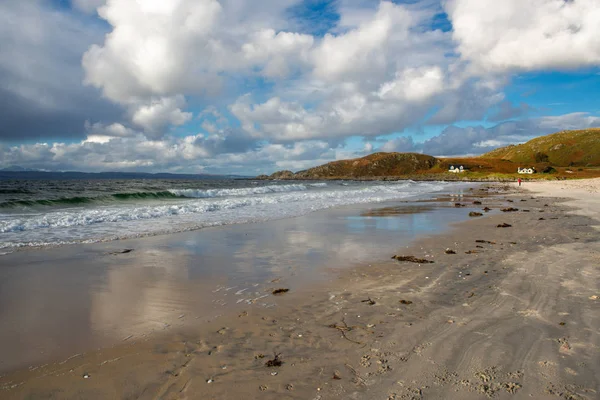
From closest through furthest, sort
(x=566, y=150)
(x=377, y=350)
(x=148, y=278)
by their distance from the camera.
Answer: (x=377, y=350)
(x=148, y=278)
(x=566, y=150)

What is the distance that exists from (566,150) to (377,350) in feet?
→ 712

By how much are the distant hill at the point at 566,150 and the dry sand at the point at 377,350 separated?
578ft

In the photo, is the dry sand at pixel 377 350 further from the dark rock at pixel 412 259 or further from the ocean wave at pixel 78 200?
the ocean wave at pixel 78 200

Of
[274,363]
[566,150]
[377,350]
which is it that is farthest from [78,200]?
[566,150]

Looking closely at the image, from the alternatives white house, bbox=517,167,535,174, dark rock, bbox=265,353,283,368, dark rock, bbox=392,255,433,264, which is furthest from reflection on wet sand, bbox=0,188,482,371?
white house, bbox=517,167,535,174

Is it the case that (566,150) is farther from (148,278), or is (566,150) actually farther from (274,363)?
(274,363)

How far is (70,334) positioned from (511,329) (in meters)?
6.19

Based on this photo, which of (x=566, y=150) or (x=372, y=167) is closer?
(x=372, y=167)

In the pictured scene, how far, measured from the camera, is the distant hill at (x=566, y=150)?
15762cm

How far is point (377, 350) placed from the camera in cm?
446

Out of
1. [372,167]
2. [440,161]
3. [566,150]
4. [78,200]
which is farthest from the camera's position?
[566,150]

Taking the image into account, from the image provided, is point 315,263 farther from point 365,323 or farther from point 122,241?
point 122,241

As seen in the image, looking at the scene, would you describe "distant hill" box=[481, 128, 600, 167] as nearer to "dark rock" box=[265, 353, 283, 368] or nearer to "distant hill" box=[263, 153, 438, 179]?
"distant hill" box=[263, 153, 438, 179]

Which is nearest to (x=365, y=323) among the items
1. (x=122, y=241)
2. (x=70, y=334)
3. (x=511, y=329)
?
(x=511, y=329)
